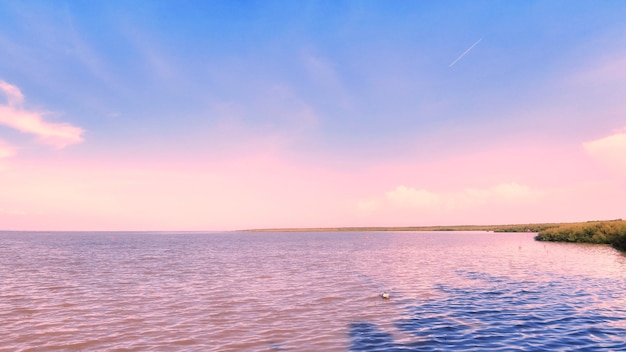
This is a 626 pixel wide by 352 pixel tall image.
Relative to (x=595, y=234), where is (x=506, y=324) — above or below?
below

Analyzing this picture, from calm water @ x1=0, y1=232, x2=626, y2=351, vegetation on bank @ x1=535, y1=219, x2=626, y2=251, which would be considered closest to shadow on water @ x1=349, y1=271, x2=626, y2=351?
calm water @ x1=0, y1=232, x2=626, y2=351

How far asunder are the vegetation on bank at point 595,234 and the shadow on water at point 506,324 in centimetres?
5059

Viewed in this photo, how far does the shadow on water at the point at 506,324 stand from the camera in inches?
570

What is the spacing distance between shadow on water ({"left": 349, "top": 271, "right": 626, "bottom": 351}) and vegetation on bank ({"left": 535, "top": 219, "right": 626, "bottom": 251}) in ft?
166

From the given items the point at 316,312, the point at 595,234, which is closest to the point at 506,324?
the point at 316,312

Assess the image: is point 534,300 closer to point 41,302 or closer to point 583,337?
point 583,337

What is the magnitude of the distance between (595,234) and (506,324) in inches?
2975

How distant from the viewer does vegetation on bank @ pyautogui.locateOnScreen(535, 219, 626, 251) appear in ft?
212

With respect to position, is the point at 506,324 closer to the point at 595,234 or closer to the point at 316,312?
the point at 316,312

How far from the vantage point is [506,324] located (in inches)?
686

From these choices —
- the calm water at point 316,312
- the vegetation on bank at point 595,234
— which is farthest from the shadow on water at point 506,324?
the vegetation on bank at point 595,234

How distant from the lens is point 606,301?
2214 centimetres

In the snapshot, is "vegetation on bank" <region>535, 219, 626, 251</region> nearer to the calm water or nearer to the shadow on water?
the calm water

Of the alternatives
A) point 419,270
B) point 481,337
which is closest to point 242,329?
point 481,337
